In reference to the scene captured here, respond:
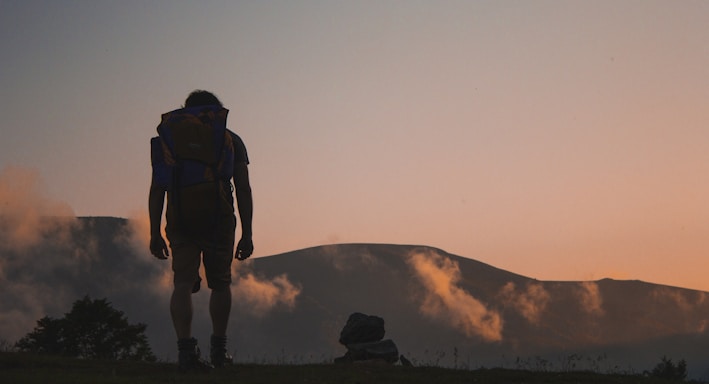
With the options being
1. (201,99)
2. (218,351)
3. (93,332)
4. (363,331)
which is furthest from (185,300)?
(93,332)

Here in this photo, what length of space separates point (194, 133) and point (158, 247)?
4.35 ft

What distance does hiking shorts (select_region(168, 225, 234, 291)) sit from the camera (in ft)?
33.3

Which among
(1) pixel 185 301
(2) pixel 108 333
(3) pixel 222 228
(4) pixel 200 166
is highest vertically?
(2) pixel 108 333

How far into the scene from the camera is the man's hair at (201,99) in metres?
10.5

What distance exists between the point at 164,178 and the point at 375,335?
1605 cm

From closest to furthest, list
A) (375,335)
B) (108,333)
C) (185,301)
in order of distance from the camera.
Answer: (185,301) < (375,335) < (108,333)

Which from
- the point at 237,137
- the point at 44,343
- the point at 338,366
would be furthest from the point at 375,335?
the point at 44,343

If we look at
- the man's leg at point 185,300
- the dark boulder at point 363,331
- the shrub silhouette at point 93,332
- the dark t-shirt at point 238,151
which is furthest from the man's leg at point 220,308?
the shrub silhouette at point 93,332

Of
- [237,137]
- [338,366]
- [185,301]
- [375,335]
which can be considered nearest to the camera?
Result: [185,301]

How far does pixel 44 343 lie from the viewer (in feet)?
151

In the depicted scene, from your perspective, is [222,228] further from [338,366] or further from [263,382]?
[338,366]

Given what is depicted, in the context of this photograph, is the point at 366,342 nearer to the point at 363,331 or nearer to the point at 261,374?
→ the point at 363,331

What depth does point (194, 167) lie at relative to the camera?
10.1m

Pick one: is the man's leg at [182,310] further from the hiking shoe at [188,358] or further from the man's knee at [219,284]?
the man's knee at [219,284]
